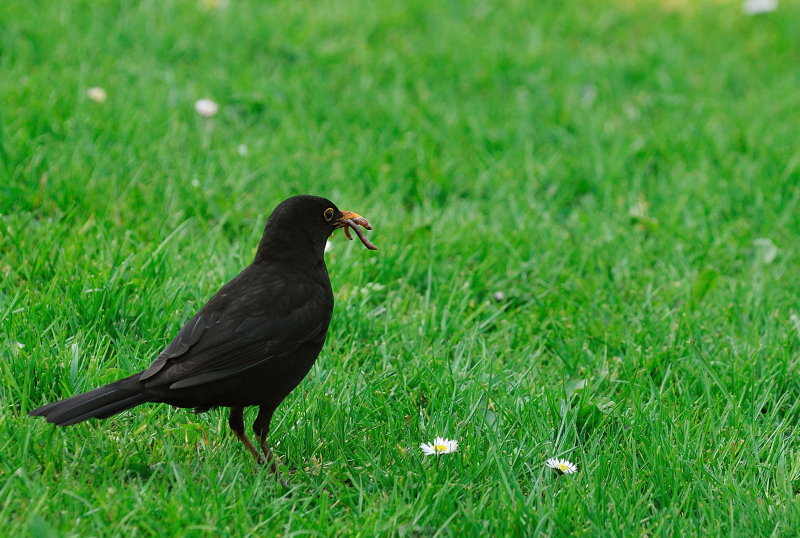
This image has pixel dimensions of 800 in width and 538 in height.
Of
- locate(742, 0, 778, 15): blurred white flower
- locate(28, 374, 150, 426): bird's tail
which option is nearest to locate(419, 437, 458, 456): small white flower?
locate(28, 374, 150, 426): bird's tail

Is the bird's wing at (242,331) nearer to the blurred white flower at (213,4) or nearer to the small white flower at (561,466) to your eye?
the small white flower at (561,466)

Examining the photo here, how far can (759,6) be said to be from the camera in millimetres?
7383

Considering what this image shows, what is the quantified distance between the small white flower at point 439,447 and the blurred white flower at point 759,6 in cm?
563

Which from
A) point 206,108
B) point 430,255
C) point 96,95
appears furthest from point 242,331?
point 96,95

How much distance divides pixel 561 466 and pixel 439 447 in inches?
14.5

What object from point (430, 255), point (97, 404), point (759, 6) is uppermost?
point (759, 6)

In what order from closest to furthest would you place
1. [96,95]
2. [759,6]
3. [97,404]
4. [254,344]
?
[97,404]
[254,344]
[96,95]
[759,6]

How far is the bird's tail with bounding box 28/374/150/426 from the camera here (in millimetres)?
2559

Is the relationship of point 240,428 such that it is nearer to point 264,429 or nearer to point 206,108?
point 264,429

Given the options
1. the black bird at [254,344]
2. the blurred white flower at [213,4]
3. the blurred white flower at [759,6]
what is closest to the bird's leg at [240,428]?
the black bird at [254,344]

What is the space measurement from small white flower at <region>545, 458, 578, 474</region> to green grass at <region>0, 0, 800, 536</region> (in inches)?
1.2

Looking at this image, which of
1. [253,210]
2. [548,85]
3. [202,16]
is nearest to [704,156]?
[548,85]

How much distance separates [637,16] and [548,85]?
1.58 metres

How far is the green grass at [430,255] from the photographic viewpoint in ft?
9.21
